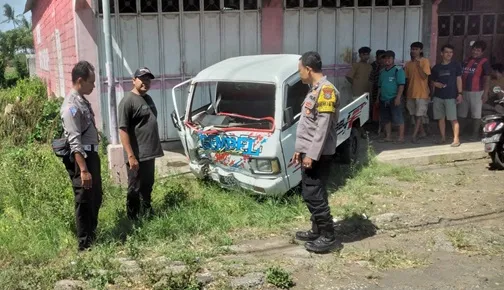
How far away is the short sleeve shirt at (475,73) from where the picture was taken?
912cm

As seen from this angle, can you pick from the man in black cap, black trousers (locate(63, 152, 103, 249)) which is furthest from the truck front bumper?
black trousers (locate(63, 152, 103, 249))

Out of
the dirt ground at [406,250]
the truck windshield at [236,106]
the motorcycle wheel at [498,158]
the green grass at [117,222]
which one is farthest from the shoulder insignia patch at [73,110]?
the motorcycle wheel at [498,158]

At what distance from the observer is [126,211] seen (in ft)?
19.8

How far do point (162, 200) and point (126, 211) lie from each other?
0.54m

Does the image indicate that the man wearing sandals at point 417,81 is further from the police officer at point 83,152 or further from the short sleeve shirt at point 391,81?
the police officer at point 83,152

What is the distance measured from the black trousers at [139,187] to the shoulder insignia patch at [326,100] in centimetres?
199

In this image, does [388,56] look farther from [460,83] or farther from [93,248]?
[93,248]

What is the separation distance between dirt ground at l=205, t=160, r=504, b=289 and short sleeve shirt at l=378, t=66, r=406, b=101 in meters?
2.79

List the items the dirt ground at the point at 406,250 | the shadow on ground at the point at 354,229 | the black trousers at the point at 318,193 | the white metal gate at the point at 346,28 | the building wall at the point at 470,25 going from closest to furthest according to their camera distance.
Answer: the dirt ground at the point at 406,250, the black trousers at the point at 318,193, the shadow on ground at the point at 354,229, the white metal gate at the point at 346,28, the building wall at the point at 470,25

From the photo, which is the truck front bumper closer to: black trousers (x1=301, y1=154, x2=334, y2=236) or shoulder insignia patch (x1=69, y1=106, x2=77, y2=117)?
black trousers (x1=301, y1=154, x2=334, y2=236)

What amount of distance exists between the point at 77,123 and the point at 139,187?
3.91 ft

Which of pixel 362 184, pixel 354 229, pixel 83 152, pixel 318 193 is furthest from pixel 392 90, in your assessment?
pixel 83 152

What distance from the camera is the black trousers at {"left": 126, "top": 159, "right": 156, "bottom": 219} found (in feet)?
18.6

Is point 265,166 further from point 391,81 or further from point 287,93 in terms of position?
point 391,81
